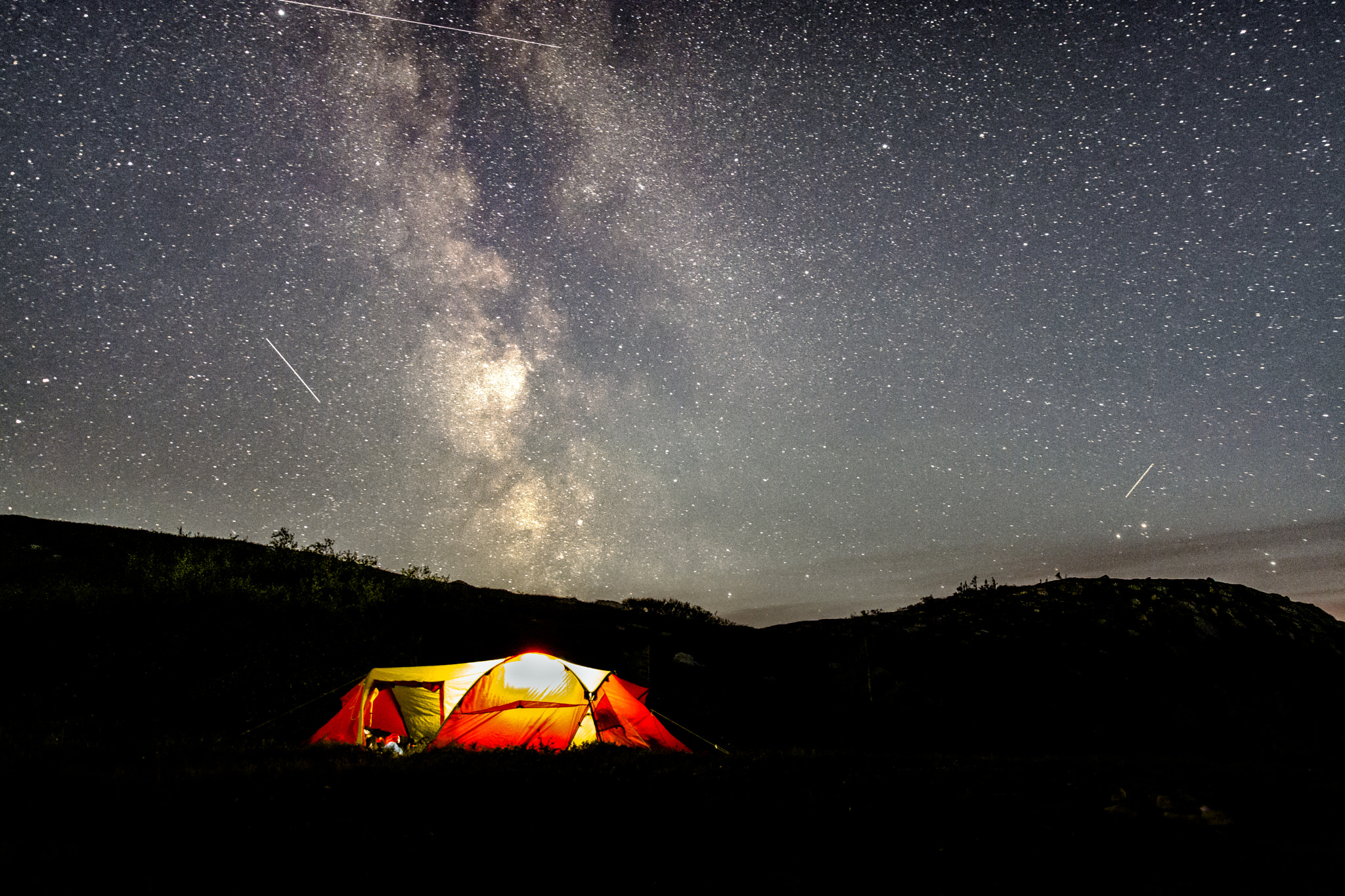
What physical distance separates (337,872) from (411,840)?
0.73 m

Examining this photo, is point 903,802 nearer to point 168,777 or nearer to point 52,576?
point 168,777

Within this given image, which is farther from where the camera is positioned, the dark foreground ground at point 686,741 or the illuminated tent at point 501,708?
the illuminated tent at point 501,708

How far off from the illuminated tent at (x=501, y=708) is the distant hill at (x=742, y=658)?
141 cm

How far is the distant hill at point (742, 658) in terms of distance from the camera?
49.8ft

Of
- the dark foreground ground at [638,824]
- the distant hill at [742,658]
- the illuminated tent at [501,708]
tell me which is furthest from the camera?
the distant hill at [742,658]

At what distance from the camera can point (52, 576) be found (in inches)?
878

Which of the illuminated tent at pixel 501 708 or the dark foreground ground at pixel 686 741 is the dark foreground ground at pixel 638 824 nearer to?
the dark foreground ground at pixel 686 741

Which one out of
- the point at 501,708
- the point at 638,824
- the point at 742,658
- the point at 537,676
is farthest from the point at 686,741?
the point at 742,658

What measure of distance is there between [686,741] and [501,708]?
16.8ft

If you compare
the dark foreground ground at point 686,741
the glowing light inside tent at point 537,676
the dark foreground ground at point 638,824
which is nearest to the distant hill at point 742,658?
the dark foreground ground at point 686,741

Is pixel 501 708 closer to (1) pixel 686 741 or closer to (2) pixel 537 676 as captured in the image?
(2) pixel 537 676

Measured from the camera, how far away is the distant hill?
49.8 feet

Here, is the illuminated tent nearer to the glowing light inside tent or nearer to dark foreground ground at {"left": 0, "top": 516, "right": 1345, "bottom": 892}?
the glowing light inside tent

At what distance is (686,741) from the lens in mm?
14234
